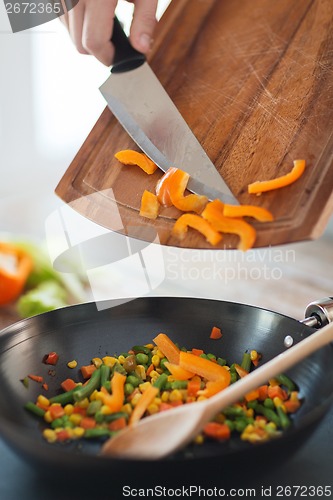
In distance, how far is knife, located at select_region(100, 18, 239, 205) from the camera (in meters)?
1.40

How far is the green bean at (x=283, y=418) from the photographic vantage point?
1164 mm

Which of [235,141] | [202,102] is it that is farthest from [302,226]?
[202,102]

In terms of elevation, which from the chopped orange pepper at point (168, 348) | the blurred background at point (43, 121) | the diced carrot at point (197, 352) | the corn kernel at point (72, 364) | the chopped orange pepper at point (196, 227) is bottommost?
the blurred background at point (43, 121)

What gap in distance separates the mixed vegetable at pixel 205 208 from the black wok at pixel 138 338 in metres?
0.22

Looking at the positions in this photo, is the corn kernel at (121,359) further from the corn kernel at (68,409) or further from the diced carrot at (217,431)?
the diced carrot at (217,431)

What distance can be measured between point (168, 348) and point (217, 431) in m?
0.26

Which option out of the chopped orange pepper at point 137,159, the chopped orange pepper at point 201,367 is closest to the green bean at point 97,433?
the chopped orange pepper at point 201,367

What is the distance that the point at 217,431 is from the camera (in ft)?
3.76

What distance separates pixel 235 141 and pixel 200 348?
45 centimetres

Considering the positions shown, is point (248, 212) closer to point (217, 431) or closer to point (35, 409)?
point (217, 431)

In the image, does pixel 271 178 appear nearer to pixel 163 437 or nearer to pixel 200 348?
pixel 200 348

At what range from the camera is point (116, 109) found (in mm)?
1520

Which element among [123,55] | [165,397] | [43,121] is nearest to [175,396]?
[165,397]

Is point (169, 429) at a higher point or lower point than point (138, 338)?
higher
